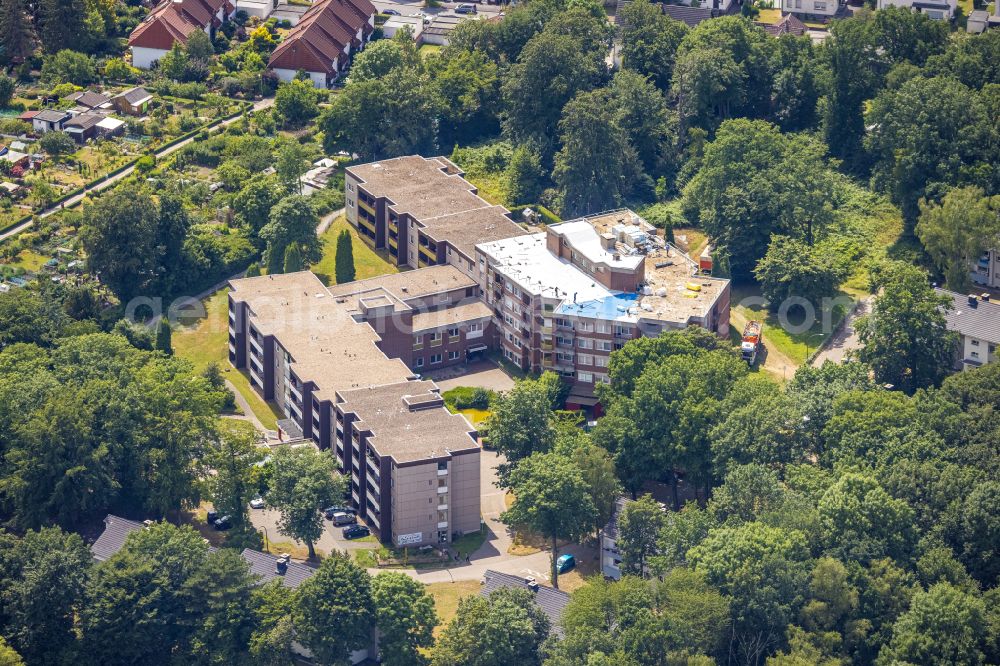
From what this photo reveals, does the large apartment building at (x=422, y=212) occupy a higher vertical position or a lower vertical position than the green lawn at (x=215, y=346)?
higher

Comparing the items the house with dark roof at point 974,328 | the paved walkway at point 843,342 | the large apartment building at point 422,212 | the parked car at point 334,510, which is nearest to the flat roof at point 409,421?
the parked car at point 334,510

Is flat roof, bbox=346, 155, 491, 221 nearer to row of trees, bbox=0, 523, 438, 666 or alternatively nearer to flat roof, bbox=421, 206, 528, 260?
flat roof, bbox=421, 206, 528, 260

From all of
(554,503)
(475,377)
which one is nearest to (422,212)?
(475,377)

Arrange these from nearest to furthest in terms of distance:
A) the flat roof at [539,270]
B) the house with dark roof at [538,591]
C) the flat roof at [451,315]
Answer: the house with dark roof at [538,591] < the flat roof at [539,270] < the flat roof at [451,315]

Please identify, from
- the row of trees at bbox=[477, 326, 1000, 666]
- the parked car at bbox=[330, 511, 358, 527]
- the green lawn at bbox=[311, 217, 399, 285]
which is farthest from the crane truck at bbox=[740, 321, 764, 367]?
the parked car at bbox=[330, 511, 358, 527]

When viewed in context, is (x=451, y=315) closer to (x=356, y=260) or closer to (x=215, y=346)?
(x=356, y=260)

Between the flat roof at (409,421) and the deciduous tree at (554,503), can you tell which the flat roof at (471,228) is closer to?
the flat roof at (409,421)

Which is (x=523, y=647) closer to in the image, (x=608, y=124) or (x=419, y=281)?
(x=419, y=281)

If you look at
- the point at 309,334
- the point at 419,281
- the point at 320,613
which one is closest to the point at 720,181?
the point at 419,281
